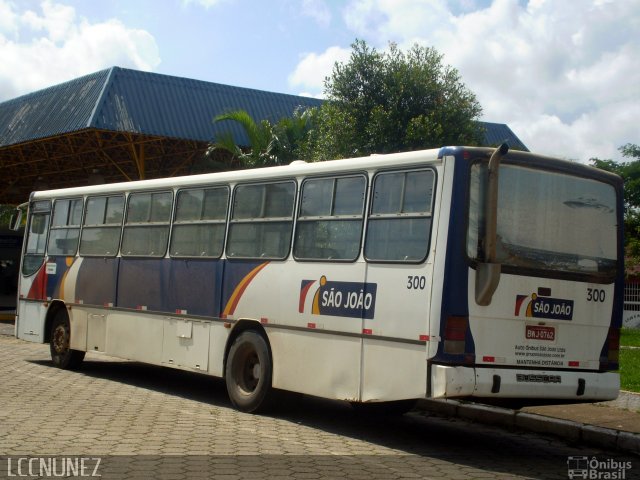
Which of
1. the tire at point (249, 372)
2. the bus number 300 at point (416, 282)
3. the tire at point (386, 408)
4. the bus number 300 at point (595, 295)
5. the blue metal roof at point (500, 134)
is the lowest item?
the tire at point (386, 408)

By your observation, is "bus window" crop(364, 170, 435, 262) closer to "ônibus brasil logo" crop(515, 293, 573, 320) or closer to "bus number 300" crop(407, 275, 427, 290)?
"bus number 300" crop(407, 275, 427, 290)

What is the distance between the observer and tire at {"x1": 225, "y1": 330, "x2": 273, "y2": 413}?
449 inches

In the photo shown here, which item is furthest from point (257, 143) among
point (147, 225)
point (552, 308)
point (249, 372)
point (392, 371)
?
point (392, 371)

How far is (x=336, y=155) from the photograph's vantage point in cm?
2288

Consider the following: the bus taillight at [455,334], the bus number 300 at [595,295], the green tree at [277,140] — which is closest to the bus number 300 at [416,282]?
the bus taillight at [455,334]

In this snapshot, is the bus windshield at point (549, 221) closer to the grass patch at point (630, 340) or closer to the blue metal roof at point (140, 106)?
the grass patch at point (630, 340)

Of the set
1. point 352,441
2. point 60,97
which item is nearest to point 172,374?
point 352,441

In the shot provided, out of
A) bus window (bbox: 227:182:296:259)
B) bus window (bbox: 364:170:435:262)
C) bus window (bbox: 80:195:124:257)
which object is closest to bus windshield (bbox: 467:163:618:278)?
bus window (bbox: 364:170:435:262)

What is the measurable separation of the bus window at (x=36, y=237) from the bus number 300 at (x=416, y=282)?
922cm

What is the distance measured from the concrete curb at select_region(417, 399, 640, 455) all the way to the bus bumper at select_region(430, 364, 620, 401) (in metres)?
0.44

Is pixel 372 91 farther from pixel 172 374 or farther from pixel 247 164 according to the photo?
pixel 172 374

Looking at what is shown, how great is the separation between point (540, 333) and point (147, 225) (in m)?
6.64

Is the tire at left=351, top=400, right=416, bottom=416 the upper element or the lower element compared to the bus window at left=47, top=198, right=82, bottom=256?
lower

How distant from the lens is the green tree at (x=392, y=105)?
74.0 ft
